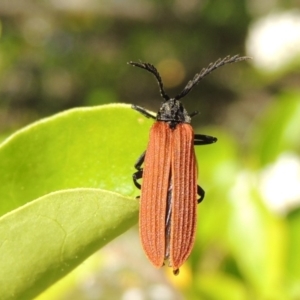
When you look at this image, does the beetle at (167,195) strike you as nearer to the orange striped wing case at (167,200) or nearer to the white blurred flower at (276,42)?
the orange striped wing case at (167,200)

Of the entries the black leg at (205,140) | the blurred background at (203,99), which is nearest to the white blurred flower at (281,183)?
the blurred background at (203,99)

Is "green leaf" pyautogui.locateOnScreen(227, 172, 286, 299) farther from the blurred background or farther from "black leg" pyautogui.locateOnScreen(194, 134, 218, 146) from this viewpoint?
"black leg" pyautogui.locateOnScreen(194, 134, 218, 146)

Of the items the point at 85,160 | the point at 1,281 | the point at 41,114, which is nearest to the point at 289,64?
the point at 41,114

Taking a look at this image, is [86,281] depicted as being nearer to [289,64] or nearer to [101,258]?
[101,258]

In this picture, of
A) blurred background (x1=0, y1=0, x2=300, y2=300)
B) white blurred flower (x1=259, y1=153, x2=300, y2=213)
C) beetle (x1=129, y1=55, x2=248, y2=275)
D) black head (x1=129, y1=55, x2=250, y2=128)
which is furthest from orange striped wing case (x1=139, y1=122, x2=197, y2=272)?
white blurred flower (x1=259, y1=153, x2=300, y2=213)

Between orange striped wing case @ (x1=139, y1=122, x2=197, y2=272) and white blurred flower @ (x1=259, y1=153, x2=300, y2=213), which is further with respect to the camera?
white blurred flower @ (x1=259, y1=153, x2=300, y2=213)
